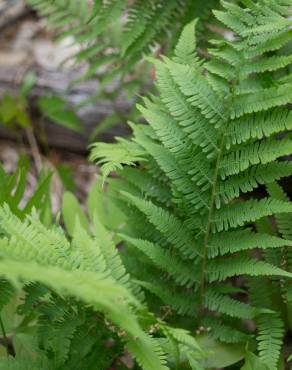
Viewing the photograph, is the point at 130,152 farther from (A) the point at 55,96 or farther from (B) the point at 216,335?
(A) the point at 55,96

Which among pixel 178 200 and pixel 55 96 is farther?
pixel 55 96

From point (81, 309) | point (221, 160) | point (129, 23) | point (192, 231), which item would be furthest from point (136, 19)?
point (81, 309)

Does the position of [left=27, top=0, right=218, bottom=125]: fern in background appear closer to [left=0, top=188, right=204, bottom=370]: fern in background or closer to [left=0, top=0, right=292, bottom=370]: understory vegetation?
[left=0, top=0, right=292, bottom=370]: understory vegetation

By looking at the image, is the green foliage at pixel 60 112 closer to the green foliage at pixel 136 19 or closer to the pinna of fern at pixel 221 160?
the green foliage at pixel 136 19

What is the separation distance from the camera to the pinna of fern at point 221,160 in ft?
6.04

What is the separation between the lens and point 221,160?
76.2 inches

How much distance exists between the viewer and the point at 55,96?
3865mm

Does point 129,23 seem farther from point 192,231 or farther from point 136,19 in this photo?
point 192,231

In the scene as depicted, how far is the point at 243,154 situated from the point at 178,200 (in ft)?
0.99

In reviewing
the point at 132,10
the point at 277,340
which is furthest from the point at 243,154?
the point at 132,10

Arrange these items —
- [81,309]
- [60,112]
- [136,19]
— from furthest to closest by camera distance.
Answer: [60,112] < [136,19] < [81,309]

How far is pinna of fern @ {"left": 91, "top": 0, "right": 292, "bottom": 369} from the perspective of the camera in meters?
1.84

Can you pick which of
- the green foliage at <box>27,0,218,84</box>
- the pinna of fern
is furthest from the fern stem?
the green foliage at <box>27,0,218,84</box>

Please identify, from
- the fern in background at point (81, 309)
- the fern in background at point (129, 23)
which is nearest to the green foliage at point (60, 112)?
the fern in background at point (129, 23)
